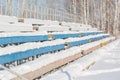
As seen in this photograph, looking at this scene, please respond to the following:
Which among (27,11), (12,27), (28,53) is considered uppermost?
(27,11)

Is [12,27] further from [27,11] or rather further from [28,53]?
[27,11]

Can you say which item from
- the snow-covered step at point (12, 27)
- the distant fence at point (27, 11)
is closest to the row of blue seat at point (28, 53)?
the snow-covered step at point (12, 27)

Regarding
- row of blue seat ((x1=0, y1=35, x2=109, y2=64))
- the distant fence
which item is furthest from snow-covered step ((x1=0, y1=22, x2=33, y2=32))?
the distant fence

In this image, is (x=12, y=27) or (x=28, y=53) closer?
(x=28, y=53)

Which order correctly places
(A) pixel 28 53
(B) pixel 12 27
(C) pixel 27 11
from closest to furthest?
(A) pixel 28 53 < (B) pixel 12 27 < (C) pixel 27 11

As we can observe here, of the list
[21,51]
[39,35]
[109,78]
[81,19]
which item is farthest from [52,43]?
[81,19]

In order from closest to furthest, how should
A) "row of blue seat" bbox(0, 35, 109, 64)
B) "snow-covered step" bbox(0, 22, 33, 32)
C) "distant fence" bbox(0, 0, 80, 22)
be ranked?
"row of blue seat" bbox(0, 35, 109, 64) → "snow-covered step" bbox(0, 22, 33, 32) → "distant fence" bbox(0, 0, 80, 22)

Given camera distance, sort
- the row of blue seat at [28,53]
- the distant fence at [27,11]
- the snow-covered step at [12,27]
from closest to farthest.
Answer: the row of blue seat at [28,53] < the snow-covered step at [12,27] < the distant fence at [27,11]

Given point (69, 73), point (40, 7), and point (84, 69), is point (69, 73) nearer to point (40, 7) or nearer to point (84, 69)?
point (84, 69)

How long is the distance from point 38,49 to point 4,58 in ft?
6.27

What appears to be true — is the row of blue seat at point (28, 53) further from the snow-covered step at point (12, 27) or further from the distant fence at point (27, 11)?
the distant fence at point (27, 11)

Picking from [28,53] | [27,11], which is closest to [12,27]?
[28,53]

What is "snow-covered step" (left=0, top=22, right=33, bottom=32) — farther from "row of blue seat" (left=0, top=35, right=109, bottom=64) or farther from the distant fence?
the distant fence

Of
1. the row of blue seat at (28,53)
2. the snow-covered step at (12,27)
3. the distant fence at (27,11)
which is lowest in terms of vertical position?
the row of blue seat at (28,53)
